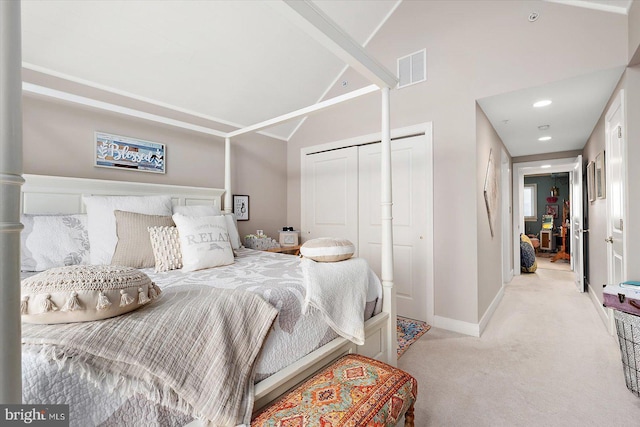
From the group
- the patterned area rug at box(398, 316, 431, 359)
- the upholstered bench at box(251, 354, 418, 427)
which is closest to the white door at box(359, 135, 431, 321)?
the patterned area rug at box(398, 316, 431, 359)

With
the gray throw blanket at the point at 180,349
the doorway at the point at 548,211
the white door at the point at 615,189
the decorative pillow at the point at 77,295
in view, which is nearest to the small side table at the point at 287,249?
the gray throw blanket at the point at 180,349

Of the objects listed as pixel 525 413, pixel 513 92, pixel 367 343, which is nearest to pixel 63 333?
pixel 367 343

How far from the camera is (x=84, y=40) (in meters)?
2.22

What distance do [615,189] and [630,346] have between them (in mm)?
1478

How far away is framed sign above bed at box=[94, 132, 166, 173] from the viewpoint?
8.22 feet

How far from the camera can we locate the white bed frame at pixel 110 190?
1.71ft

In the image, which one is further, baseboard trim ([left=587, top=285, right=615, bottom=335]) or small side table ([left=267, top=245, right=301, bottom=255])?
small side table ([left=267, top=245, right=301, bottom=255])

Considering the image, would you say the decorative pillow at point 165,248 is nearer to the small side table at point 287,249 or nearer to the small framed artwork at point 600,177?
the small side table at point 287,249

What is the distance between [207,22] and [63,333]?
8.67 feet

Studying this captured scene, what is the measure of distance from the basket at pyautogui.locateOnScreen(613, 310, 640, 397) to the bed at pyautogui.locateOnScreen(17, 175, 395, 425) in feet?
4.84

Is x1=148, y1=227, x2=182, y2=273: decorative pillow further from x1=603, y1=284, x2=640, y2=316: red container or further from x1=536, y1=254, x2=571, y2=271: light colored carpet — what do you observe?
x1=536, y1=254, x2=571, y2=271: light colored carpet

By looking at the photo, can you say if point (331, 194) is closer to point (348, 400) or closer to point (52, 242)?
point (52, 242)

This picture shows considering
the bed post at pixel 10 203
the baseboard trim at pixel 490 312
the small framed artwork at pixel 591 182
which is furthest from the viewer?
the small framed artwork at pixel 591 182

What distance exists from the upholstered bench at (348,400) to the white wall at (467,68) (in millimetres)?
1890
